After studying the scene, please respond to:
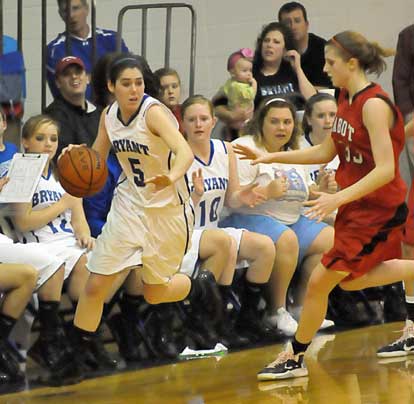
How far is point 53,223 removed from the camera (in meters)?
5.97

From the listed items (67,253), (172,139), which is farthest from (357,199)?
(67,253)

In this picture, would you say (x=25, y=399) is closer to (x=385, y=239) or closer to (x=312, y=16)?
(x=385, y=239)

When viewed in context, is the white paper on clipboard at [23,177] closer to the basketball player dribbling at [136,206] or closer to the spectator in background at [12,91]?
the basketball player dribbling at [136,206]

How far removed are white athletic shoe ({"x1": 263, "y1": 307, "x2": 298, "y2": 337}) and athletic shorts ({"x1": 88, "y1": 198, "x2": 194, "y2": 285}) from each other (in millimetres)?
1392

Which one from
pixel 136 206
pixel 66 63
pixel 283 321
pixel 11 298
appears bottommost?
pixel 283 321

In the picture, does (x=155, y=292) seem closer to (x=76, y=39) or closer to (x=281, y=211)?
(x=281, y=211)

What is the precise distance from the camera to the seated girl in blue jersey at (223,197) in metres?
6.44

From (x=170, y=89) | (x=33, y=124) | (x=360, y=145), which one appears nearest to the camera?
(x=360, y=145)

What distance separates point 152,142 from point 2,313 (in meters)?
1.08

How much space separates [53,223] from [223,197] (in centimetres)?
109

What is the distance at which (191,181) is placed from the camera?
21.2 ft

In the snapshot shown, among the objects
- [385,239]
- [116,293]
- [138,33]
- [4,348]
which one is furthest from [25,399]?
[138,33]

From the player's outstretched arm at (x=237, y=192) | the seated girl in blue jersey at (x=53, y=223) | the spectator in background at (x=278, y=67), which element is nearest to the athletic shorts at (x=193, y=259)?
the player's outstretched arm at (x=237, y=192)

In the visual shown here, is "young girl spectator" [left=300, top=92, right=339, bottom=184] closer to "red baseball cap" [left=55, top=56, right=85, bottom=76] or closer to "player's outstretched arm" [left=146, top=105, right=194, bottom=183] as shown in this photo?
"red baseball cap" [left=55, top=56, right=85, bottom=76]
